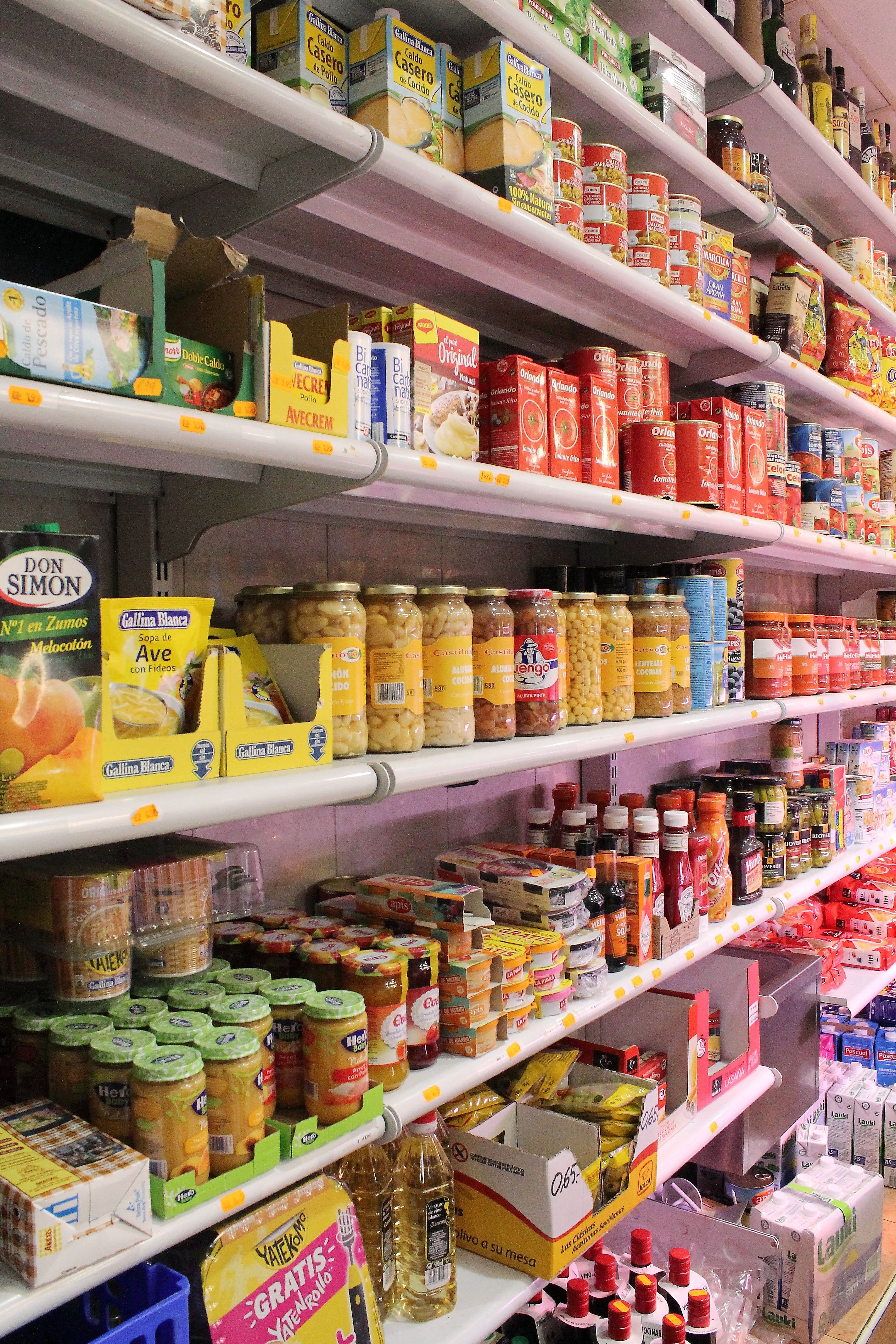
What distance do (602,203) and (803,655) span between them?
1373 millimetres

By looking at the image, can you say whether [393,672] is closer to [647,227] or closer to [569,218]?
[569,218]

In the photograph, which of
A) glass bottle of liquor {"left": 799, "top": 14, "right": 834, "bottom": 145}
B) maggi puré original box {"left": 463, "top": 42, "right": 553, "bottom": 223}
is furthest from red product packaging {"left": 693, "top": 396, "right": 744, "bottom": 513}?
glass bottle of liquor {"left": 799, "top": 14, "right": 834, "bottom": 145}

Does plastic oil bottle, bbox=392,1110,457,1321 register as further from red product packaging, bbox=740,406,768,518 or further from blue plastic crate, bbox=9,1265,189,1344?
red product packaging, bbox=740,406,768,518

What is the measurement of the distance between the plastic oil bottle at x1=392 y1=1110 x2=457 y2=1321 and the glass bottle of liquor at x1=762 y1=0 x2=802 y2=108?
2.77 meters

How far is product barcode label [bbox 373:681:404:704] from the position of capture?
153 centimetres

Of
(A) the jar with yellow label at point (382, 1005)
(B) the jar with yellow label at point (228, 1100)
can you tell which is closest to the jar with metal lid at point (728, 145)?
(A) the jar with yellow label at point (382, 1005)

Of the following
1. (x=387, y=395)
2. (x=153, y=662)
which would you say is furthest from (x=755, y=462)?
(x=153, y=662)

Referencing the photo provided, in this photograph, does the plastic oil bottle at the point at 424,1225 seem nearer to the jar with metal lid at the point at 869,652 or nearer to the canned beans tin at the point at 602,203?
the canned beans tin at the point at 602,203

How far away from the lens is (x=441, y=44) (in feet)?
5.39

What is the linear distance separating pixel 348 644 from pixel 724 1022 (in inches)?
62.6

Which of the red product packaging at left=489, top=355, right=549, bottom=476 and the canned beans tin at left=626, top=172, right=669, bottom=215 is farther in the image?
the canned beans tin at left=626, top=172, right=669, bottom=215

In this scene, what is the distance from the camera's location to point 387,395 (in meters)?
1.46

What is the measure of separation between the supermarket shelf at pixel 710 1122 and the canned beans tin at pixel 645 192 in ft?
Answer: 6.35

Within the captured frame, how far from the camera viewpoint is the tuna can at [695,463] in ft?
7.26
